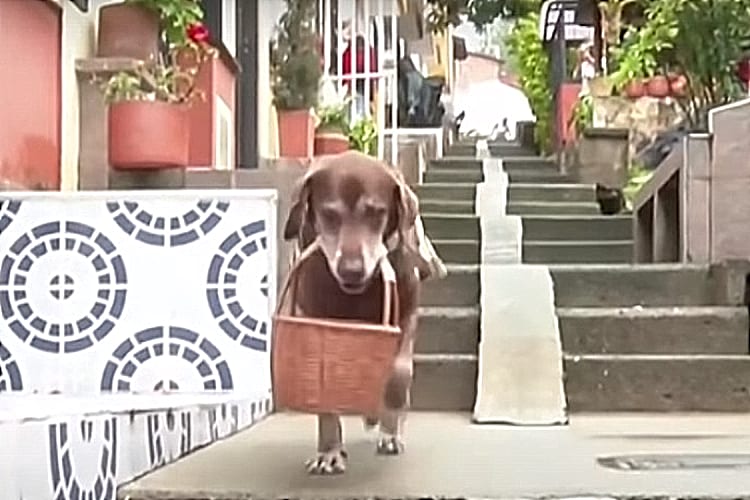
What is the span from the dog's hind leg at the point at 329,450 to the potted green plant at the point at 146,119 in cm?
243

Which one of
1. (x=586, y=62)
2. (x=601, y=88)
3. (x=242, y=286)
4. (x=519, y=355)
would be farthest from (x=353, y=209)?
(x=586, y=62)

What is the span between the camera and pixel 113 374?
3438 mm

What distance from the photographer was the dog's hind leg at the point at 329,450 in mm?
2484

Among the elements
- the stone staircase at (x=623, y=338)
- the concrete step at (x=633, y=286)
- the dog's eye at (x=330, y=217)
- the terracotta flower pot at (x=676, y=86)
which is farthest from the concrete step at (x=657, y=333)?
the terracotta flower pot at (x=676, y=86)

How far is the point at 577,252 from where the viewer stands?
620 cm

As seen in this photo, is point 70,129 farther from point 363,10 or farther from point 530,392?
point 363,10

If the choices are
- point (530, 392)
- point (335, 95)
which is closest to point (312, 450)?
point (530, 392)

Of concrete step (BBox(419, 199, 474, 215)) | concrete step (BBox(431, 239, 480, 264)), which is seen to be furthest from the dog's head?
concrete step (BBox(419, 199, 474, 215))

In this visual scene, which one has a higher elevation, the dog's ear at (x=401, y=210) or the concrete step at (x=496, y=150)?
the concrete step at (x=496, y=150)

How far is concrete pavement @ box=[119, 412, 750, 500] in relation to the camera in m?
2.23

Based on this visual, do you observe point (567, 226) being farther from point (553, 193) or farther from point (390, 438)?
point (390, 438)

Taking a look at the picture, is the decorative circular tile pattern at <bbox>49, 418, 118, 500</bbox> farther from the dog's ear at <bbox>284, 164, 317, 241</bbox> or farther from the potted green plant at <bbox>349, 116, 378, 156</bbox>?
the potted green plant at <bbox>349, 116, 378, 156</bbox>

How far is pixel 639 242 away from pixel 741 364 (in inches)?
87.4

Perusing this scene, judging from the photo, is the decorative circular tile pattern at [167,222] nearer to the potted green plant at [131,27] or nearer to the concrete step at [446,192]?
the potted green plant at [131,27]
